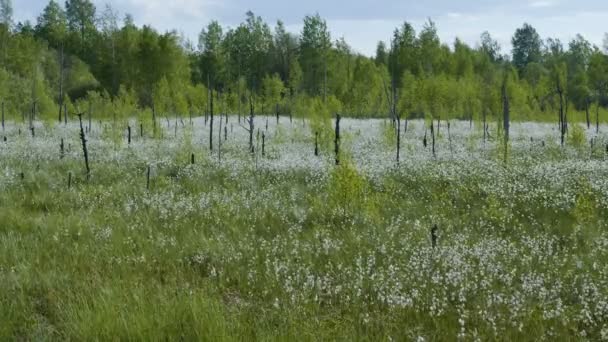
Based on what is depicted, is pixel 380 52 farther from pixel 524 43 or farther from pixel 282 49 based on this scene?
pixel 524 43

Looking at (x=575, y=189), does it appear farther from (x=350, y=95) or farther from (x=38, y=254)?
(x=350, y=95)

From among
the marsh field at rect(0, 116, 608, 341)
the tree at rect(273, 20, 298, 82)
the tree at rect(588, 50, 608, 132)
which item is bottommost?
the marsh field at rect(0, 116, 608, 341)

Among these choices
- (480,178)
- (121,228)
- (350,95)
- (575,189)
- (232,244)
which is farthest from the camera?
(350,95)

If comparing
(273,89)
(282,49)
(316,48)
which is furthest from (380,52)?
(273,89)

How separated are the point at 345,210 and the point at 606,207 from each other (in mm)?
5985

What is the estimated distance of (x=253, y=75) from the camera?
219 ft

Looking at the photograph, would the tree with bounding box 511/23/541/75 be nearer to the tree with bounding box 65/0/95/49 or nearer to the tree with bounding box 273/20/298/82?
the tree with bounding box 273/20/298/82

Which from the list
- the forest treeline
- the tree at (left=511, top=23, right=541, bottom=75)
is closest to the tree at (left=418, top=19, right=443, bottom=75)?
the forest treeline

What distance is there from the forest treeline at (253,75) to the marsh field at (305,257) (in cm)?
2269

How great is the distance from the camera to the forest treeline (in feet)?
154

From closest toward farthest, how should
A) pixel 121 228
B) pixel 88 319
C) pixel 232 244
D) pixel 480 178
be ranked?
pixel 88 319, pixel 232 244, pixel 121 228, pixel 480 178

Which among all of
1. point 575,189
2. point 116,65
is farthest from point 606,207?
point 116,65

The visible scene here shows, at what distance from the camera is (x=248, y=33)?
7175 cm

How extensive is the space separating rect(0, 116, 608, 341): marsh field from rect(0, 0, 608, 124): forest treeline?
74.5 ft
